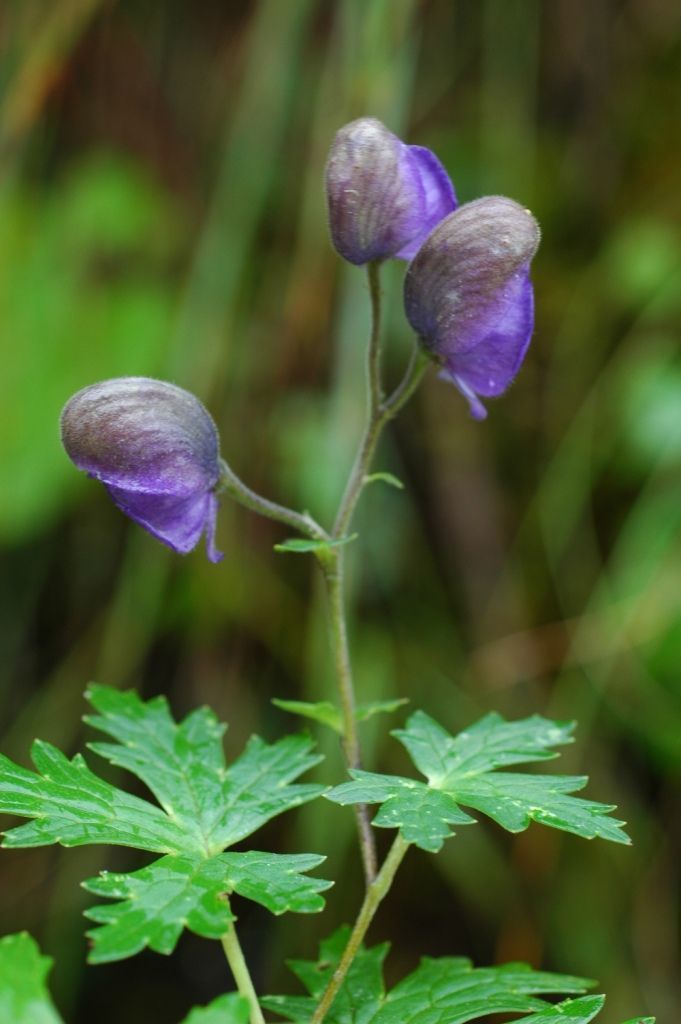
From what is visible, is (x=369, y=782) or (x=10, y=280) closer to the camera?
(x=369, y=782)

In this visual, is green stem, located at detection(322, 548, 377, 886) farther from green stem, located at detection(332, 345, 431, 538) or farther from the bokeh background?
the bokeh background

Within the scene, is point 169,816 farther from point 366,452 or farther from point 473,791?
point 366,452

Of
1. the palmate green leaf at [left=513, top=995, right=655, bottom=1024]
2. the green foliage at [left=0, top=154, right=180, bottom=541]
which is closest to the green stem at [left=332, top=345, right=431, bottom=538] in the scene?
the palmate green leaf at [left=513, top=995, right=655, bottom=1024]

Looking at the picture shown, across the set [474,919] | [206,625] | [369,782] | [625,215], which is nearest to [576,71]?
[625,215]

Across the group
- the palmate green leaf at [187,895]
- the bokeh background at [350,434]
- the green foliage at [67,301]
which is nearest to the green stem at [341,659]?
the palmate green leaf at [187,895]

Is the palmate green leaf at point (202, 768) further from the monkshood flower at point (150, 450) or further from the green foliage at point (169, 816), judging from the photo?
the monkshood flower at point (150, 450)

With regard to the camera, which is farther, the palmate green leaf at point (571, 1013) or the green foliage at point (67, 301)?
the green foliage at point (67, 301)

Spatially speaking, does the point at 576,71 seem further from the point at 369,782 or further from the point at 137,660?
the point at 369,782
